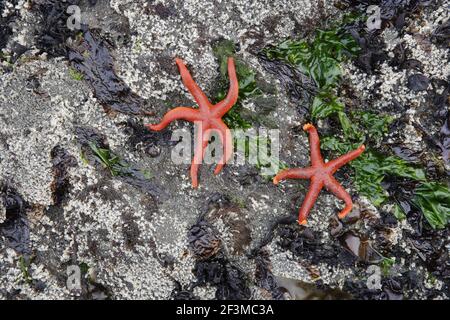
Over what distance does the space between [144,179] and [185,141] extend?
647 mm

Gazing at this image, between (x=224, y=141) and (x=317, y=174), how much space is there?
42.1 inches

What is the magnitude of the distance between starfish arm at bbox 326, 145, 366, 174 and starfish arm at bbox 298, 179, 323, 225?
20cm

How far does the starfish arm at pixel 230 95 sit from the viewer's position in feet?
15.4

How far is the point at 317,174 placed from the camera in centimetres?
481

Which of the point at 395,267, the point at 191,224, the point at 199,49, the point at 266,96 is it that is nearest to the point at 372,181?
the point at 395,267

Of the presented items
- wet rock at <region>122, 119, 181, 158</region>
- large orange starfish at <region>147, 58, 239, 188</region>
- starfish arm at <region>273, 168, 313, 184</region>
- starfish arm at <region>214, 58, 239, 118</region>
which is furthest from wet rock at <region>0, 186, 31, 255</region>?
starfish arm at <region>273, 168, 313, 184</region>

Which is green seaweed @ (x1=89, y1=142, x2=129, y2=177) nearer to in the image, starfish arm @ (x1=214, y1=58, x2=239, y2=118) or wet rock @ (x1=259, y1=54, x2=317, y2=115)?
starfish arm @ (x1=214, y1=58, x2=239, y2=118)

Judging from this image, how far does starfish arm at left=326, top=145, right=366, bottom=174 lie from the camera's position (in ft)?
15.7

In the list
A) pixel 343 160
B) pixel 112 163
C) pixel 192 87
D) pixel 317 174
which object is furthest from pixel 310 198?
pixel 112 163

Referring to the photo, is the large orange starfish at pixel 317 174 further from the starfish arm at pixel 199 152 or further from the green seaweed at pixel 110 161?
the green seaweed at pixel 110 161

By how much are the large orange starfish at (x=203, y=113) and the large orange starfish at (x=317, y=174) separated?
84 cm

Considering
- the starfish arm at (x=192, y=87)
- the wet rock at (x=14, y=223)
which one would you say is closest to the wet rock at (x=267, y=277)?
the starfish arm at (x=192, y=87)

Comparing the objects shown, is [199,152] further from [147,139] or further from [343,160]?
[343,160]

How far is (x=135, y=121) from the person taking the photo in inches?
201
